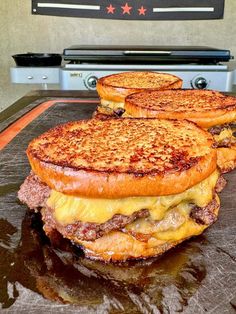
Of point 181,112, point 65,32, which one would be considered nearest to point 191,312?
point 181,112

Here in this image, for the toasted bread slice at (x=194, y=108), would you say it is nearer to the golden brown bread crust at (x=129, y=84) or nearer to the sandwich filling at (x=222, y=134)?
the sandwich filling at (x=222, y=134)

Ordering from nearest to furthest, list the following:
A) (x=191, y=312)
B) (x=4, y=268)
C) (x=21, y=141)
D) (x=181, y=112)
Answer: (x=191, y=312) → (x=4, y=268) → (x=181, y=112) → (x=21, y=141)

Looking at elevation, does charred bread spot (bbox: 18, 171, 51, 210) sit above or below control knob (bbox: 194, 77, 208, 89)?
above

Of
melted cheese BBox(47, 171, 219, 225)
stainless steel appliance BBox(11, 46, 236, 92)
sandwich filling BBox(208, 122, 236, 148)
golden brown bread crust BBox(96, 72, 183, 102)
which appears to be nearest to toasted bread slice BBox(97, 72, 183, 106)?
golden brown bread crust BBox(96, 72, 183, 102)

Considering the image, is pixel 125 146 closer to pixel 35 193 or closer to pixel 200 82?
pixel 35 193

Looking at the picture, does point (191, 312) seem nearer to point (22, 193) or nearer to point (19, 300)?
point (19, 300)

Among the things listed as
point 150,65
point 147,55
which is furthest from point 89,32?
point 150,65

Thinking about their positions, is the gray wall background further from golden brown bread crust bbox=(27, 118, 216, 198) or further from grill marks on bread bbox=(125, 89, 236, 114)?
golden brown bread crust bbox=(27, 118, 216, 198)
